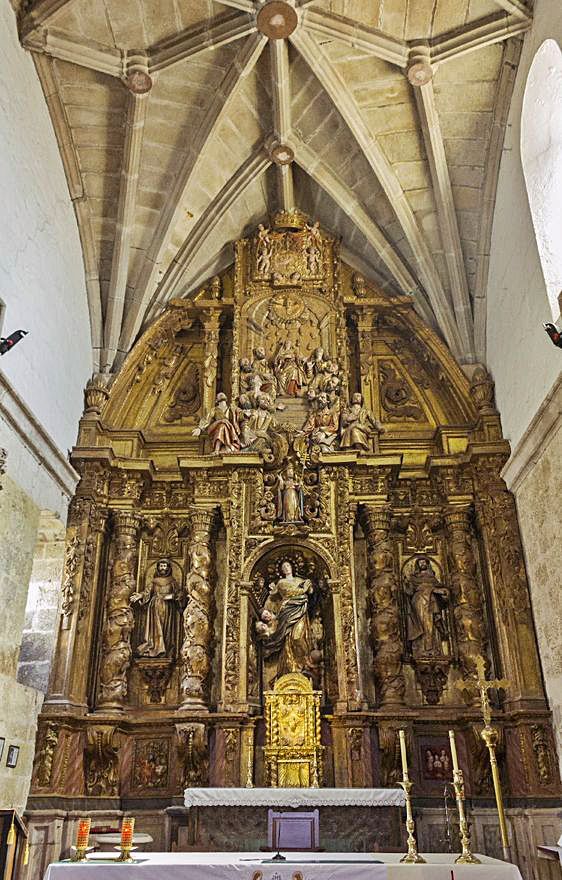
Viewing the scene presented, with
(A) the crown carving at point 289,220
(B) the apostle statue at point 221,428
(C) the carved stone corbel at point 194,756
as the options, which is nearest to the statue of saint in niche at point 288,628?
(C) the carved stone corbel at point 194,756

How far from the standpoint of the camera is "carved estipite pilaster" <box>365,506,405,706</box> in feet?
36.2

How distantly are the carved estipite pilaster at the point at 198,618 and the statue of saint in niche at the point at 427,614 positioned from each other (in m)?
3.05

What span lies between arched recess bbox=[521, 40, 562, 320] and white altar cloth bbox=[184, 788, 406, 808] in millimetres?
6296

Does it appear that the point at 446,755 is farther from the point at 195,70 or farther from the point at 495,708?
the point at 195,70

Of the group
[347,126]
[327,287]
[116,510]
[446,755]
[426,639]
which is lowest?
[446,755]

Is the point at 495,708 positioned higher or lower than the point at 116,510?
lower

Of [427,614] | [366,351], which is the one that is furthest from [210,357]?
[427,614]

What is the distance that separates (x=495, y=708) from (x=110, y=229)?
387 inches

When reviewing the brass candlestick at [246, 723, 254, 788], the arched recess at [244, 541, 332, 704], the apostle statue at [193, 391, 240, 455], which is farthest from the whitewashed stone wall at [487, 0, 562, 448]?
the brass candlestick at [246, 723, 254, 788]

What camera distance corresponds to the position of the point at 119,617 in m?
11.6

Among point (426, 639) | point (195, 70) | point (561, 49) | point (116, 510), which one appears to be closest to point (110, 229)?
point (195, 70)

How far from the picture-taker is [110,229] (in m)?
13.3

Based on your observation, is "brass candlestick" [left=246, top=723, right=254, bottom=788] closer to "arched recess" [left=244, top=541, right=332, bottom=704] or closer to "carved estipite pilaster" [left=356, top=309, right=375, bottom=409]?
"arched recess" [left=244, top=541, right=332, bottom=704]

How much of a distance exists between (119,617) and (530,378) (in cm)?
691
